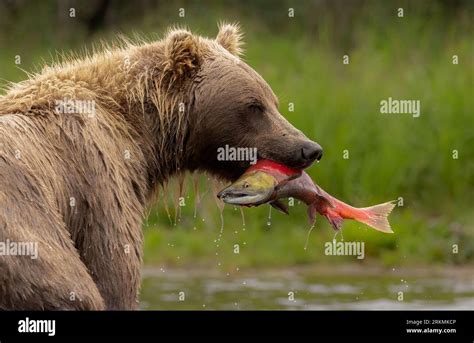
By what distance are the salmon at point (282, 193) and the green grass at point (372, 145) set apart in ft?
15.8

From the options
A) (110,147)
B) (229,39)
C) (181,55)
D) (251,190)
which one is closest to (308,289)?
(229,39)

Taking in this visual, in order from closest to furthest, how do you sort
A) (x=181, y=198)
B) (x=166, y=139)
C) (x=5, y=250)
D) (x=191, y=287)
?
(x=5, y=250), (x=166, y=139), (x=181, y=198), (x=191, y=287)

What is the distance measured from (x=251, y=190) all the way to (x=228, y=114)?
1.50 ft

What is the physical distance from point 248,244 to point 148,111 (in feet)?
19.2

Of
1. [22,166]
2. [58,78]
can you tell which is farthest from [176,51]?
[22,166]

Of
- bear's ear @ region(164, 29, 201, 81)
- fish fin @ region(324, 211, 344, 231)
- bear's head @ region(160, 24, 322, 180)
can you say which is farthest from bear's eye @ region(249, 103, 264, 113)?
fish fin @ region(324, 211, 344, 231)

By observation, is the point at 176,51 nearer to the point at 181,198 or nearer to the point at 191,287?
the point at 181,198

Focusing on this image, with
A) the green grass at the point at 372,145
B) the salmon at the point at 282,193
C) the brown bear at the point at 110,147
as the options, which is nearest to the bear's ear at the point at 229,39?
the brown bear at the point at 110,147

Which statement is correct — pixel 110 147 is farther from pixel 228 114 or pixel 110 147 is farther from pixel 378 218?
pixel 378 218

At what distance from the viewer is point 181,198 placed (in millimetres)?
7926

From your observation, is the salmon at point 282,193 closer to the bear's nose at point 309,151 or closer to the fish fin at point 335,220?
the fish fin at point 335,220

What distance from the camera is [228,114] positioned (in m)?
7.39
